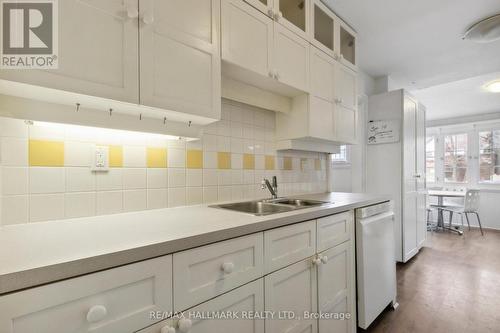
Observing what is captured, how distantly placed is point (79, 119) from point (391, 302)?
8.18 feet

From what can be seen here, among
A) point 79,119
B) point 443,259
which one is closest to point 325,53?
point 79,119

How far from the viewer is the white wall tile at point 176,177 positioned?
53.6 inches

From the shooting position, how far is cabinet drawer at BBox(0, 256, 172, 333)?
0.53 metres

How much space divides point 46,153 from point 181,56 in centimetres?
70

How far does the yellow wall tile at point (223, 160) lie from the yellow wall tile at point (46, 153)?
0.83 metres

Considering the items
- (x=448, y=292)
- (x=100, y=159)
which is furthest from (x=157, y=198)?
(x=448, y=292)

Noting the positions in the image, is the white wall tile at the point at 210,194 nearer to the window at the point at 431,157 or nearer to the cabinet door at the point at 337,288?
the cabinet door at the point at 337,288

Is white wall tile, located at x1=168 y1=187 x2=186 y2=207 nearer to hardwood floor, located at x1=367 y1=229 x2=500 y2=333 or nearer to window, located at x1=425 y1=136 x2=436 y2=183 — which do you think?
hardwood floor, located at x1=367 y1=229 x2=500 y2=333

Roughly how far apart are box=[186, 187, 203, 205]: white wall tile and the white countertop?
0.66 feet

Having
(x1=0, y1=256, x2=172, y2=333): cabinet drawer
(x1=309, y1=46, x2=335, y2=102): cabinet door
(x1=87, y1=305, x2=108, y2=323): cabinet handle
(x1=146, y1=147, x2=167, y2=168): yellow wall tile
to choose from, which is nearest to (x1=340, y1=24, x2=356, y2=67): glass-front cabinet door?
(x1=309, y1=46, x2=335, y2=102): cabinet door

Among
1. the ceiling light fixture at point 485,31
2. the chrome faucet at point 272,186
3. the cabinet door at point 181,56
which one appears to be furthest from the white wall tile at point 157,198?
the ceiling light fixture at point 485,31

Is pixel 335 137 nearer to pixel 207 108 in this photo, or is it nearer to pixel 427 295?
pixel 207 108

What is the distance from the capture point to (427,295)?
226 cm

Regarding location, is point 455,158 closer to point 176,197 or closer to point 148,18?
point 176,197
